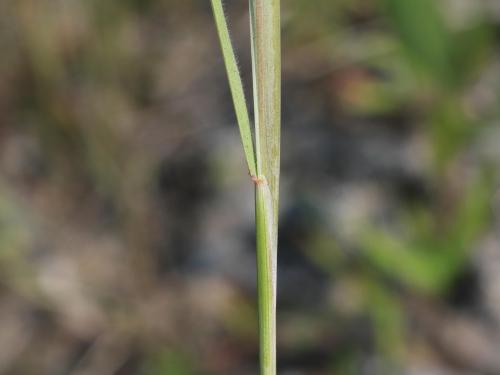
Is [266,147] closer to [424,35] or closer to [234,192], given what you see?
[424,35]

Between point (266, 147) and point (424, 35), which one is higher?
point (424, 35)

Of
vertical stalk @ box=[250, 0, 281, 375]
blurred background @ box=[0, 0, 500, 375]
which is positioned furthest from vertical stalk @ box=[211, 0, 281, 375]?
blurred background @ box=[0, 0, 500, 375]

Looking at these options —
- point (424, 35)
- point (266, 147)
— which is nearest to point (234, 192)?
point (424, 35)

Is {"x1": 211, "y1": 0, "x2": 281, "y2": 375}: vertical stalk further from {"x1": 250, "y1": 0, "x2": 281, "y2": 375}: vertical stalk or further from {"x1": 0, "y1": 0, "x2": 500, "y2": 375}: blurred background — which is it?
{"x1": 0, "y1": 0, "x2": 500, "y2": 375}: blurred background

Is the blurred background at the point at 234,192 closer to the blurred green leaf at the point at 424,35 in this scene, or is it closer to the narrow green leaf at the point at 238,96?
the blurred green leaf at the point at 424,35

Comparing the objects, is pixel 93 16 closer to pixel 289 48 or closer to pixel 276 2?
pixel 289 48

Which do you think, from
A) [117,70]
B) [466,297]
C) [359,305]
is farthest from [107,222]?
[466,297]

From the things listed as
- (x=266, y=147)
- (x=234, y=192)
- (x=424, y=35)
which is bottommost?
(x=266, y=147)
